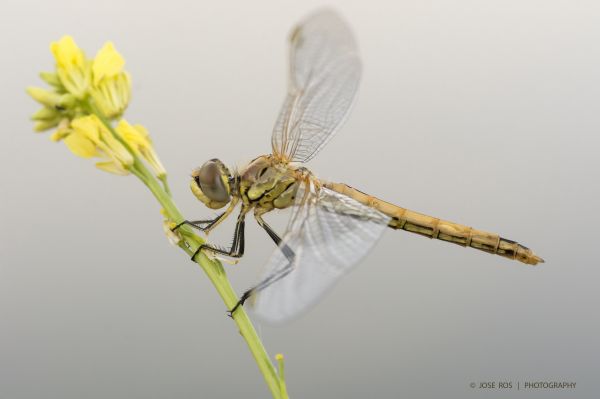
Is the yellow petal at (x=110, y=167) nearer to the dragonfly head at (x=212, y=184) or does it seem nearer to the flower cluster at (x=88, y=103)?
the flower cluster at (x=88, y=103)

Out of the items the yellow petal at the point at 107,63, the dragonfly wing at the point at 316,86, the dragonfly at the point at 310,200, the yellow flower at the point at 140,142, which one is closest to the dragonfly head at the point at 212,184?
Result: the dragonfly at the point at 310,200

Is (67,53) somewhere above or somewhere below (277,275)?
above

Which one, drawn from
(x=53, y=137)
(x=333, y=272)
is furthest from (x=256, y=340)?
(x=53, y=137)

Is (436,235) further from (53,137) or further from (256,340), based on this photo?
(53,137)

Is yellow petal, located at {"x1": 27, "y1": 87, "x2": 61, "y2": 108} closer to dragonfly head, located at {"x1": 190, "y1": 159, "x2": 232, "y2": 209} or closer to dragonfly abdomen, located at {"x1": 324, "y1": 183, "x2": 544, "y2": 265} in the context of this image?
dragonfly head, located at {"x1": 190, "y1": 159, "x2": 232, "y2": 209}

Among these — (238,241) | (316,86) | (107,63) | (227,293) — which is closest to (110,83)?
(107,63)

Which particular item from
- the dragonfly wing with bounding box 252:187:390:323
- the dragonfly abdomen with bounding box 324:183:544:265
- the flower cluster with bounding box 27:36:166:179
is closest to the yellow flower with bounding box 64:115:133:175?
the flower cluster with bounding box 27:36:166:179

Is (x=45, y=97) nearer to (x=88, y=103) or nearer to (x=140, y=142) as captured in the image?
(x=88, y=103)
